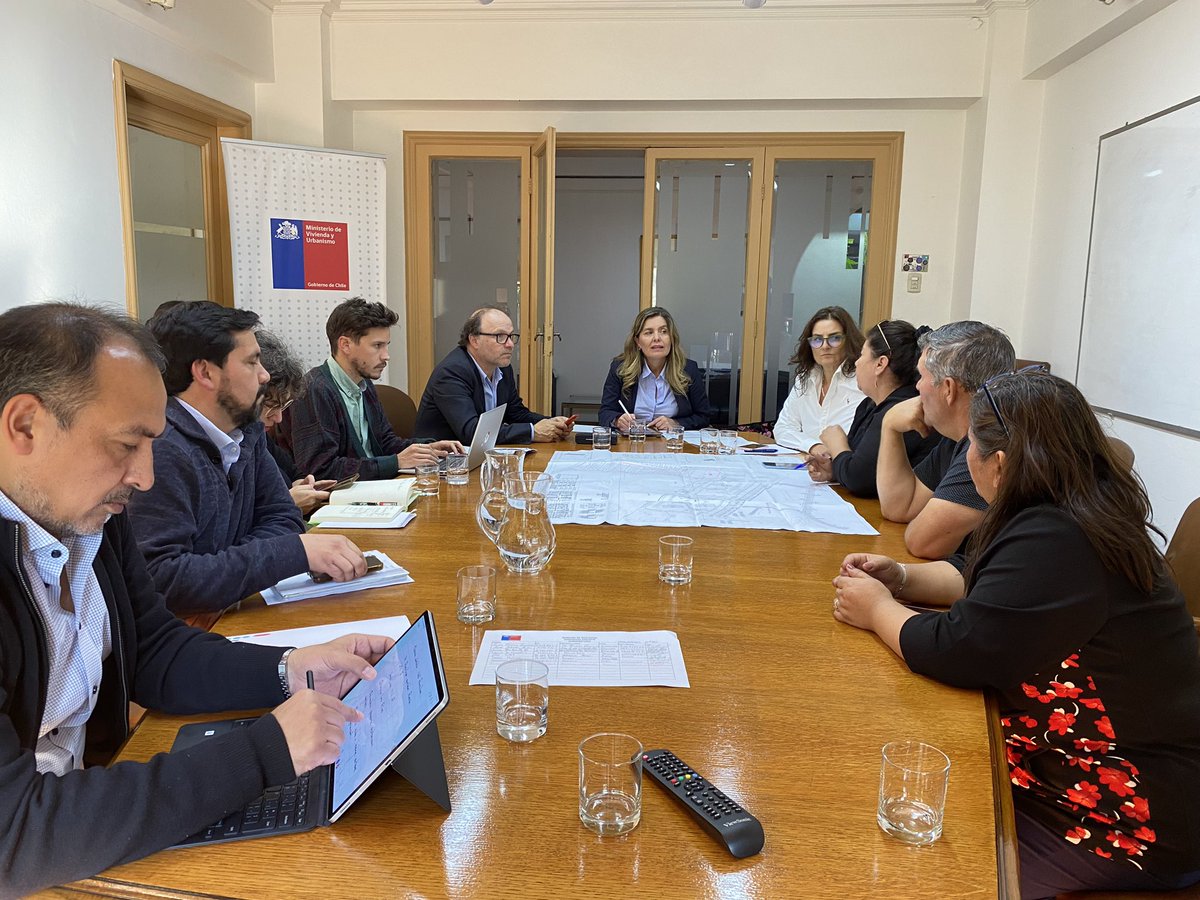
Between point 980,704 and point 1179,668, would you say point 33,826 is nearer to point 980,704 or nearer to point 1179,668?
point 980,704

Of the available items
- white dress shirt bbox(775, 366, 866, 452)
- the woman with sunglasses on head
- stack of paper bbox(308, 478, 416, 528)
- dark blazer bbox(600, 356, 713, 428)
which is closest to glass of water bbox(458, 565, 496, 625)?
stack of paper bbox(308, 478, 416, 528)

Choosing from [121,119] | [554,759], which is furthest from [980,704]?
[121,119]

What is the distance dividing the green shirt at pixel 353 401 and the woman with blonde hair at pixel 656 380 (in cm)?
142

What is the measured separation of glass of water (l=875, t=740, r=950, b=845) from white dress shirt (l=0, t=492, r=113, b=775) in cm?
99

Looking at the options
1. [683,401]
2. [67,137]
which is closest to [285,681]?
[67,137]

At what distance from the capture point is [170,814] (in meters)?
0.85

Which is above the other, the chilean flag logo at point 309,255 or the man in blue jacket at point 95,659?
the chilean flag logo at point 309,255

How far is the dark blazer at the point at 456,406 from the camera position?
3.49m

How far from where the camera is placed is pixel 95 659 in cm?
113

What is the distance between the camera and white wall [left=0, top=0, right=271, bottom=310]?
10.0 feet

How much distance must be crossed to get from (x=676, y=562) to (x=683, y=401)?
2.75 meters

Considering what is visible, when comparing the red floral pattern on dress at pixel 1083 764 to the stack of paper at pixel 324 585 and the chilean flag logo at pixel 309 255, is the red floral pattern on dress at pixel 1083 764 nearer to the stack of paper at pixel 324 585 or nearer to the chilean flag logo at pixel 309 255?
the stack of paper at pixel 324 585

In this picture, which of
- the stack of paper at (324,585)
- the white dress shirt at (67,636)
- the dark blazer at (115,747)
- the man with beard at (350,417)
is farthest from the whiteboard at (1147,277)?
the white dress shirt at (67,636)

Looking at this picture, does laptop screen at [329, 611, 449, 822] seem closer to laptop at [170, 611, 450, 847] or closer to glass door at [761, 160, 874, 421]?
laptop at [170, 611, 450, 847]
